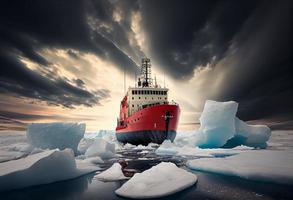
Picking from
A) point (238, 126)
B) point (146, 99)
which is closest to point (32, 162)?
point (238, 126)

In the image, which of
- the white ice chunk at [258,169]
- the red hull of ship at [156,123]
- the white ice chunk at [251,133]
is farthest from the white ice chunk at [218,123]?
the white ice chunk at [258,169]

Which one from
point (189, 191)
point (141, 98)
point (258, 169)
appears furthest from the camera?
point (141, 98)

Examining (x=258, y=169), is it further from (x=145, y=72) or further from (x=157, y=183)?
(x=145, y=72)

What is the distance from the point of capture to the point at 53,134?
604 inches

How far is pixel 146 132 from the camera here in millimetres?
25172

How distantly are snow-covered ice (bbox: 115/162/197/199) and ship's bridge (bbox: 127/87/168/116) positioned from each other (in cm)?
2374

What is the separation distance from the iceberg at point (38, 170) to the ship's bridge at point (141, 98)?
22930 mm

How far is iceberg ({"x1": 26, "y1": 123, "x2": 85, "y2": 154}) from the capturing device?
49.6 ft

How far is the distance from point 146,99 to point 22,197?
26.2 m

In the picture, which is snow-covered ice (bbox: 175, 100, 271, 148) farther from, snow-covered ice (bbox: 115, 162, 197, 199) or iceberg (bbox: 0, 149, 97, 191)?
iceberg (bbox: 0, 149, 97, 191)

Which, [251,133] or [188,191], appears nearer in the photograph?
[188,191]

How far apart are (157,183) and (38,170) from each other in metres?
3.79

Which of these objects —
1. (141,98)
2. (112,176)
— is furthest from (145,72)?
(112,176)

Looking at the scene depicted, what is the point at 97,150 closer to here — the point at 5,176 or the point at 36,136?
the point at 36,136
